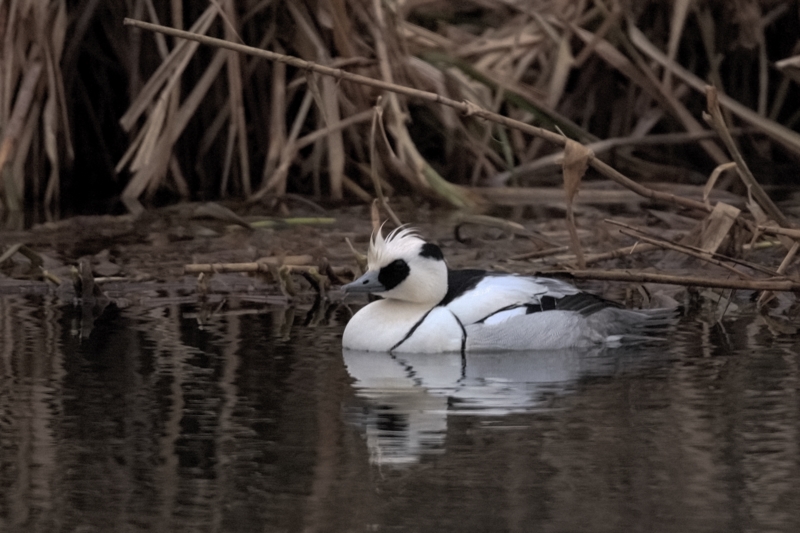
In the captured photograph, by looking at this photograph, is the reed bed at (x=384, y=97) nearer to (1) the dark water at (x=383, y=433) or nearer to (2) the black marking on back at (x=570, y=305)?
(2) the black marking on back at (x=570, y=305)

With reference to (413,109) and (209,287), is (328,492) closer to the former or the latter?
(209,287)

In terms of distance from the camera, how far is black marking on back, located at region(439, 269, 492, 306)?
5898mm

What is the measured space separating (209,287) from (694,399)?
287 cm

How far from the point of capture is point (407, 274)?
231 inches

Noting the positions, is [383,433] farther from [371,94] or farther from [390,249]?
[371,94]

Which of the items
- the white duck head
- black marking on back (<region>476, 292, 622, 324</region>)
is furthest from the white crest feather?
black marking on back (<region>476, 292, 622, 324</region>)

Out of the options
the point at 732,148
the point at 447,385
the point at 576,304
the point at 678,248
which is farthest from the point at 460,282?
the point at 732,148

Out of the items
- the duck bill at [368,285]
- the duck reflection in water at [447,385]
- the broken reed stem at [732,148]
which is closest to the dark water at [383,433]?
the duck reflection in water at [447,385]

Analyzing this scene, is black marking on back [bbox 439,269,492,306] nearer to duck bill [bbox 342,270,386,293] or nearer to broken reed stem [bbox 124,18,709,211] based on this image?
duck bill [bbox 342,270,386,293]

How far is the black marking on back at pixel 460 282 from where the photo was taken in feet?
19.4

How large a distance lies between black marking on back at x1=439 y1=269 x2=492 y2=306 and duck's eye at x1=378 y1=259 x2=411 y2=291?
0.18 m

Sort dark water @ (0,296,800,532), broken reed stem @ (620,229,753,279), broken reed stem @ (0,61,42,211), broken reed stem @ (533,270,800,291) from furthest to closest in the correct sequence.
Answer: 1. broken reed stem @ (0,61,42,211)
2. broken reed stem @ (620,229,753,279)
3. broken reed stem @ (533,270,800,291)
4. dark water @ (0,296,800,532)

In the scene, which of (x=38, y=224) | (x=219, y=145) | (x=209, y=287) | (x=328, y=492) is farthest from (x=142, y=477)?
(x=219, y=145)

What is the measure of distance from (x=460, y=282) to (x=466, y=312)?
0.78 ft
